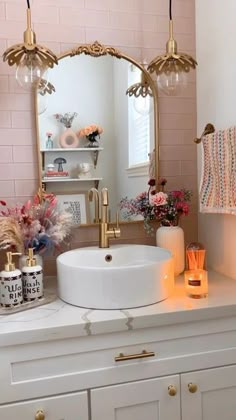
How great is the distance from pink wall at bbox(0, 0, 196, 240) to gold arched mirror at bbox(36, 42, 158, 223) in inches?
2.1

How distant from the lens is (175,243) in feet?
5.17

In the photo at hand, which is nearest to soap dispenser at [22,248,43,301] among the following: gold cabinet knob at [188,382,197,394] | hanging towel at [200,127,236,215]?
gold cabinet knob at [188,382,197,394]

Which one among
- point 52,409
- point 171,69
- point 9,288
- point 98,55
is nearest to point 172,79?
point 171,69

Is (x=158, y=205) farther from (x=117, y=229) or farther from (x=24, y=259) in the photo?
(x=24, y=259)

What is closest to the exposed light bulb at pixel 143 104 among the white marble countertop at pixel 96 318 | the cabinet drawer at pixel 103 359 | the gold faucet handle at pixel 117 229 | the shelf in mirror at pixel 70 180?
the shelf in mirror at pixel 70 180

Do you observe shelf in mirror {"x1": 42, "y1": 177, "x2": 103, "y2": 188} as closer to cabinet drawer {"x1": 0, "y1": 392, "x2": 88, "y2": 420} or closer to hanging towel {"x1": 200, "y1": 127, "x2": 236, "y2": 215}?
hanging towel {"x1": 200, "y1": 127, "x2": 236, "y2": 215}

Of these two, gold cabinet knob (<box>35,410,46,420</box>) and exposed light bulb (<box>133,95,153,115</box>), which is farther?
exposed light bulb (<box>133,95,153,115</box>)

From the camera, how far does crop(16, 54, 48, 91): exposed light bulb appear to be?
141 cm

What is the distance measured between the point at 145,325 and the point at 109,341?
12cm

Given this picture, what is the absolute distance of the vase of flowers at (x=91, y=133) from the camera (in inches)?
63.8

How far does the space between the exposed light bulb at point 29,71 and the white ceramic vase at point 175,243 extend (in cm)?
82

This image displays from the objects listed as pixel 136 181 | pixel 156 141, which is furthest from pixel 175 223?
pixel 156 141

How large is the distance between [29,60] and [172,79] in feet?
1.94

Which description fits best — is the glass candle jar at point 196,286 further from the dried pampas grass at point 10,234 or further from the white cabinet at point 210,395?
the dried pampas grass at point 10,234
